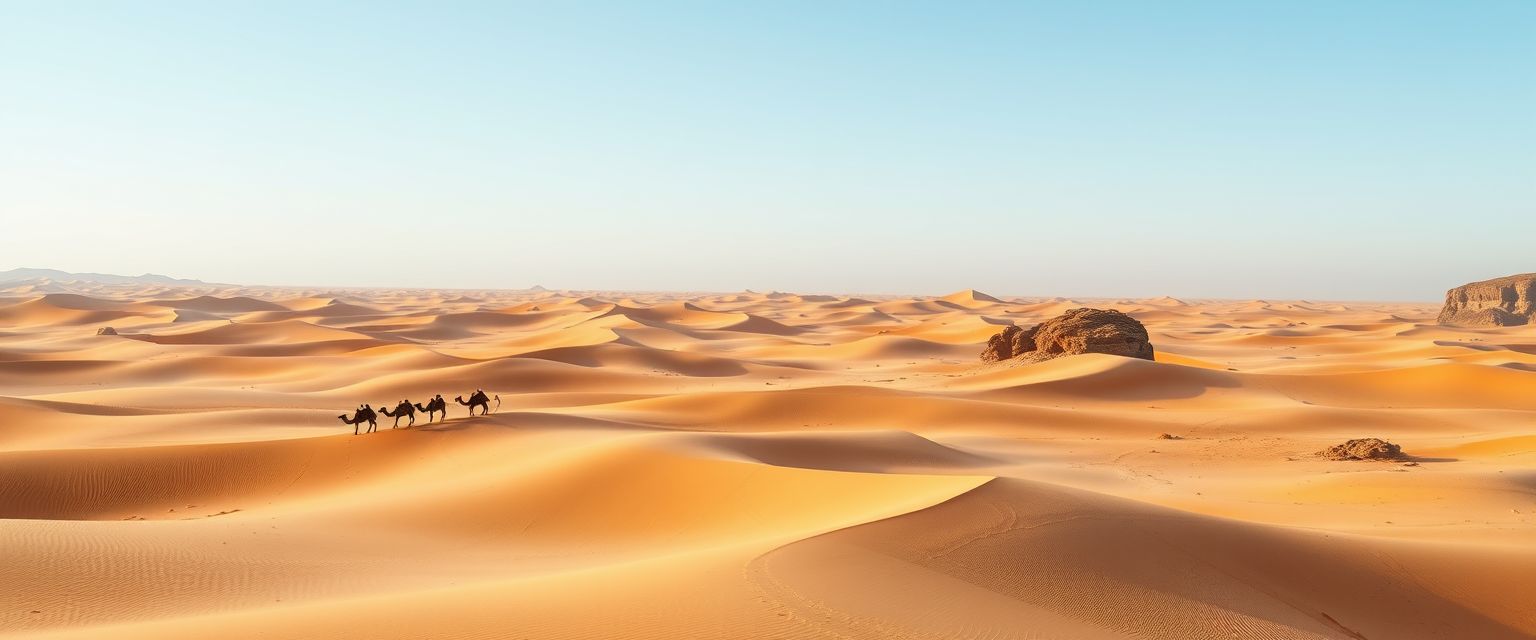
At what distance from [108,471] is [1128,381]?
20713mm

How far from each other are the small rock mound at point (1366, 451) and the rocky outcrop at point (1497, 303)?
2128 inches

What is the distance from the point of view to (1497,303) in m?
57.9

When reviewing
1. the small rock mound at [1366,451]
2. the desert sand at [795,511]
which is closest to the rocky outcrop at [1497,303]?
the desert sand at [795,511]

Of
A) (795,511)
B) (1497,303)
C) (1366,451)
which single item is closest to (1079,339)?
(1366,451)

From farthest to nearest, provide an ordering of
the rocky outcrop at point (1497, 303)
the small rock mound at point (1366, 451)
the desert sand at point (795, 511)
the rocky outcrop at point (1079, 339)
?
the rocky outcrop at point (1497, 303) < the rocky outcrop at point (1079, 339) < the small rock mound at point (1366, 451) < the desert sand at point (795, 511)

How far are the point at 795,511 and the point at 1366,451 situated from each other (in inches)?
412

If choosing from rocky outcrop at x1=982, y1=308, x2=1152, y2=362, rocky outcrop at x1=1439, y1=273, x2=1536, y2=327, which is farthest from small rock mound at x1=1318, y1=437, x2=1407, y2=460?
rocky outcrop at x1=1439, y1=273, x2=1536, y2=327

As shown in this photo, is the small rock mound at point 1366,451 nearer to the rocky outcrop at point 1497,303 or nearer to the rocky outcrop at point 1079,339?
the rocky outcrop at point 1079,339

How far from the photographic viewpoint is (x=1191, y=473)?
13516 millimetres

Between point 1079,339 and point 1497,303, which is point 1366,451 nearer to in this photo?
point 1079,339

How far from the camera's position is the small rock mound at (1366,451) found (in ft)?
46.3

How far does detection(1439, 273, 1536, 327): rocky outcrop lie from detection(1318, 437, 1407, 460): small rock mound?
54047 millimetres

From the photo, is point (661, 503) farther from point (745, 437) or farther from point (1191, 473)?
point (1191, 473)

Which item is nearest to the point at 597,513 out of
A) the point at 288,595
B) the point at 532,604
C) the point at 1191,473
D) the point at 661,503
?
the point at 661,503
